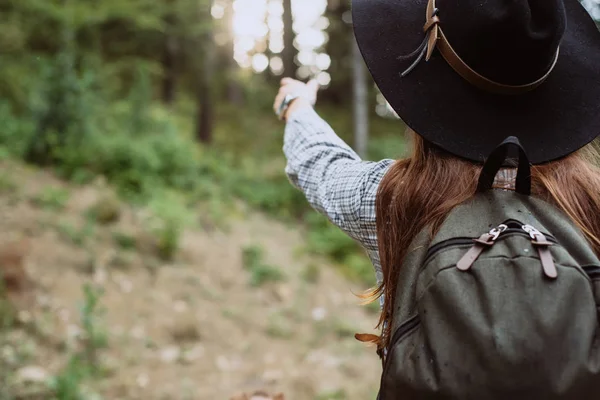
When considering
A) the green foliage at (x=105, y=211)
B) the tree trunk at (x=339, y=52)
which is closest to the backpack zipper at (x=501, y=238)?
the green foliage at (x=105, y=211)

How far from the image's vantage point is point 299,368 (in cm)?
513

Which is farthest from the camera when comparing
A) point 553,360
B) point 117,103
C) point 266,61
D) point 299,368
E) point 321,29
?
point 266,61

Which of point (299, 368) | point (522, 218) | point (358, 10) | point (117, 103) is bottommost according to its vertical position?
point (299, 368)

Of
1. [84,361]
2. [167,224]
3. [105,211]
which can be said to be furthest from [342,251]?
[84,361]

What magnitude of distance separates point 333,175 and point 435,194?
39 cm

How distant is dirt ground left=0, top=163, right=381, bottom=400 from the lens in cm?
432

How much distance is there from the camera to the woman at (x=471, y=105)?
1.25m

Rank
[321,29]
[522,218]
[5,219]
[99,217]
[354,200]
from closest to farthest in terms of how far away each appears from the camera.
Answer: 1. [522,218]
2. [354,200]
3. [5,219]
4. [99,217]
5. [321,29]

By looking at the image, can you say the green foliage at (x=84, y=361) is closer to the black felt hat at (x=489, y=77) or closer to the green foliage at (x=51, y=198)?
the green foliage at (x=51, y=198)

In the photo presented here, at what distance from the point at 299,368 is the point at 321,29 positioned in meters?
12.1

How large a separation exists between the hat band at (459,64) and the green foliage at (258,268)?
569 cm

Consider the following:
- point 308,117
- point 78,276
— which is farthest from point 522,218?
point 78,276

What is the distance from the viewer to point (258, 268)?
7.05 m

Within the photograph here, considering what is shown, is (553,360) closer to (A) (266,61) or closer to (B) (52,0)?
(B) (52,0)
